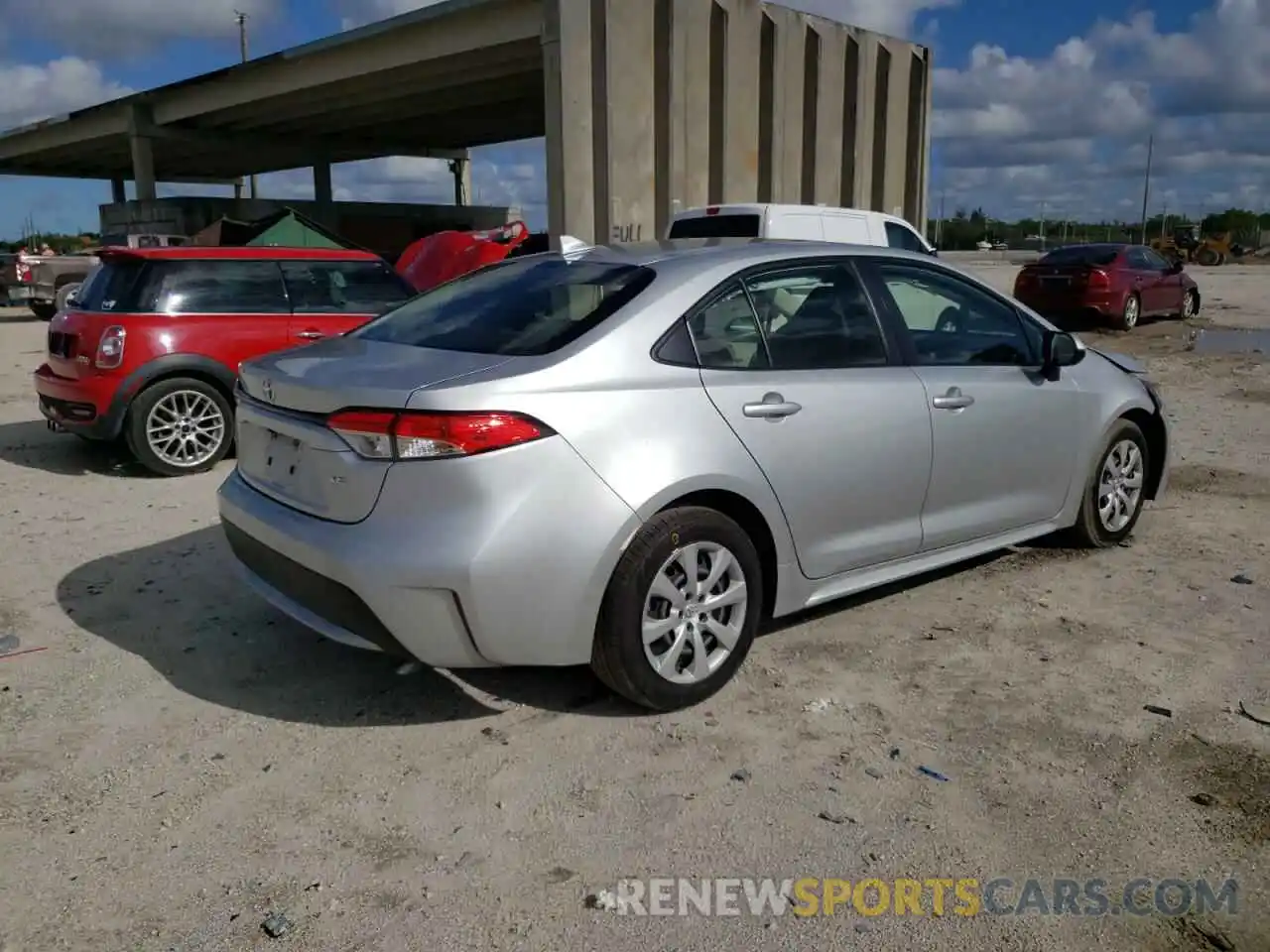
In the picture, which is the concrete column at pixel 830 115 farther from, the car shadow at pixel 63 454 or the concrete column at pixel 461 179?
the concrete column at pixel 461 179

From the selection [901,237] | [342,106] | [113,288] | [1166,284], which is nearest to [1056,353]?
[113,288]

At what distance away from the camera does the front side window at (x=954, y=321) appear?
4.50m

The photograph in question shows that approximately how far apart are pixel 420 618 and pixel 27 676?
1.88m

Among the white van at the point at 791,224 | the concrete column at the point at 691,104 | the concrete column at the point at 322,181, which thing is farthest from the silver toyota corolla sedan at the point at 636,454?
the concrete column at the point at 322,181

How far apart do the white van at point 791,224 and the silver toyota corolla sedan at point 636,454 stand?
18.4ft

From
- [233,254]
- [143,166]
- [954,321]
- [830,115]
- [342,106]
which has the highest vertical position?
[342,106]

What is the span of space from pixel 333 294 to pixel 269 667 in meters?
4.79

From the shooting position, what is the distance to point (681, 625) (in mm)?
3594

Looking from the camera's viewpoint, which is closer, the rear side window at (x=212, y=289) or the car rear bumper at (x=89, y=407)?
the car rear bumper at (x=89, y=407)

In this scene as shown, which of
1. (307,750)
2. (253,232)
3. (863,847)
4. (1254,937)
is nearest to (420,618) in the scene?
(307,750)

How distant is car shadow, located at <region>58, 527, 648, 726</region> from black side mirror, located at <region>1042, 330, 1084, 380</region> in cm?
262

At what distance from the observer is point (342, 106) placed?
24141 millimetres

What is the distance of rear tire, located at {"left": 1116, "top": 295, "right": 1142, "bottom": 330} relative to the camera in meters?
18.1

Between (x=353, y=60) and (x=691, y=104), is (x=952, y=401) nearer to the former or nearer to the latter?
(x=691, y=104)
